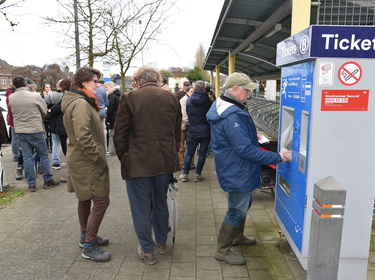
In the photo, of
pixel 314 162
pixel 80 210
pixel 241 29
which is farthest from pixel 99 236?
pixel 241 29

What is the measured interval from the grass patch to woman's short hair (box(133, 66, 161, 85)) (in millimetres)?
3313

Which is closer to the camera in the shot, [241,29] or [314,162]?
[314,162]

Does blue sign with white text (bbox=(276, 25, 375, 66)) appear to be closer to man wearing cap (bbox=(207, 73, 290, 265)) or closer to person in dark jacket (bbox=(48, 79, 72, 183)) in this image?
man wearing cap (bbox=(207, 73, 290, 265))

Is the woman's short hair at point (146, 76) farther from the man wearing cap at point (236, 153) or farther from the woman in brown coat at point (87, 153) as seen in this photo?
the man wearing cap at point (236, 153)

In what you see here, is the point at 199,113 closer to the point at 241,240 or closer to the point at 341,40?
the point at 241,240

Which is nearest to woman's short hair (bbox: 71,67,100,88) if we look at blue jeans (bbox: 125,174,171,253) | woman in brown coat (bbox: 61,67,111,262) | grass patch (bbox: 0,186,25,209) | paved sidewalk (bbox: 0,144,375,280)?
woman in brown coat (bbox: 61,67,111,262)

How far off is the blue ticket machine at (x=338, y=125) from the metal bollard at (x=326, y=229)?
661 mm

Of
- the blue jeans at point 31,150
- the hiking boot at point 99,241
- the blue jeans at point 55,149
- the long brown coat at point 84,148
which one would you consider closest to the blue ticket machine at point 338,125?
the long brown coat at point 84,148

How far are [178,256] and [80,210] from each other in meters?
1.12

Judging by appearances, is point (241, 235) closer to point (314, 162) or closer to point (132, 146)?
point (314, 162)

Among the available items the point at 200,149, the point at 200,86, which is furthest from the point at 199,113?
the point at 200,149

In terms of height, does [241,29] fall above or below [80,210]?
above

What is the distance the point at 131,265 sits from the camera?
3.24 metres

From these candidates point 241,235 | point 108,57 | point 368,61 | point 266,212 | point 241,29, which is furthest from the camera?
point 108,57
